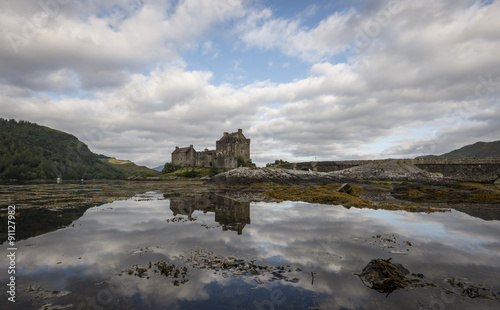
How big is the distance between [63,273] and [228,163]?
82717 millimetres

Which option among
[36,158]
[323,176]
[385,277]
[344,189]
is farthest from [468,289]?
[36,158]

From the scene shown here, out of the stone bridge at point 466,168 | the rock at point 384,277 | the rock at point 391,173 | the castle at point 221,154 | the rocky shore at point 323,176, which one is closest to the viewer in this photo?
the rock at point 384,277

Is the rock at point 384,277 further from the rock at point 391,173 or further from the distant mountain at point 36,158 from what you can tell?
the distant mountain at point 36,158

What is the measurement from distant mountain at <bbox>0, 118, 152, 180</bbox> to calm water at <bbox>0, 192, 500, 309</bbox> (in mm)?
121638

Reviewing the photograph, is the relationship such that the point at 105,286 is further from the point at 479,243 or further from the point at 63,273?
the point at 479,243

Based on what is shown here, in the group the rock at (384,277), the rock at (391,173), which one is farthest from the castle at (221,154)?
the rock at (384,277)

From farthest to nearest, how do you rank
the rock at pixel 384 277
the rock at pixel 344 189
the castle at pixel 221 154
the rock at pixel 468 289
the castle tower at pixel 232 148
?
1. the castle at pixel 221 154
2. the castle tower at pixel 232 148
3. the rock at pixel 344 189
4. the rock at pixel 384 277
5. the rock at pixel 468 289

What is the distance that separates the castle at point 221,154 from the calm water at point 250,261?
78257 mm

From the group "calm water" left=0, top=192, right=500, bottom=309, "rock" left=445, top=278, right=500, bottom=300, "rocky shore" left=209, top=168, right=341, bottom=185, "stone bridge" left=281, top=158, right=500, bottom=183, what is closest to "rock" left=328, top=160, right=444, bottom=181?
"stone bridge" left=281, top=158, right=500, bottom=183

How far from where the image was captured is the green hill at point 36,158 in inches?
4045

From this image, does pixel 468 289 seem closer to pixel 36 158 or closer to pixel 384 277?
pixel 384 277

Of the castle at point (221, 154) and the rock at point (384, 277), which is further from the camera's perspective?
the castle at point (221, 154)

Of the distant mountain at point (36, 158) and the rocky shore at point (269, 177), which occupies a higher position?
the distant mountain at point (36, 158)

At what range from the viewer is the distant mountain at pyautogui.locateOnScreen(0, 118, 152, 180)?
103m
